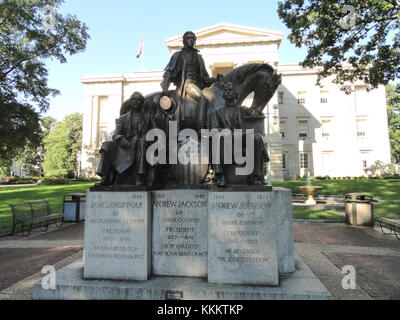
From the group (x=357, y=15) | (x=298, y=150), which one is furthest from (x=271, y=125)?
(x=357, y=15)

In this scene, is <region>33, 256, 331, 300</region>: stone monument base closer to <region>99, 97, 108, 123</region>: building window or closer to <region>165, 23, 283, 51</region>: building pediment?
<region>165, 23, 283, 51</region>: building pediment

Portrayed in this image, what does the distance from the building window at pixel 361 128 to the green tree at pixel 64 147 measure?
57359mm

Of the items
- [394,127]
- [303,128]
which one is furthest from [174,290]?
[394,127]

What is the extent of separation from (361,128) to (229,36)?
92.4ft

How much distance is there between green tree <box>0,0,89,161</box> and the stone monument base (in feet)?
60.3

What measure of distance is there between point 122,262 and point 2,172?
274ft

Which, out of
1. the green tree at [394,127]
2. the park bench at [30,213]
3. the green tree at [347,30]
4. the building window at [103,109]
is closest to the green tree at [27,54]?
the park bench at [30,213]

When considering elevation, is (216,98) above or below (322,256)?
above

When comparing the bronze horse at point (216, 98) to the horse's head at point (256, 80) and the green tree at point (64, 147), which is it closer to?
the horse's head at point (256, 80)

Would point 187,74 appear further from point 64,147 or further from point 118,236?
point 64,147

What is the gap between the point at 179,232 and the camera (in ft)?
14.2
